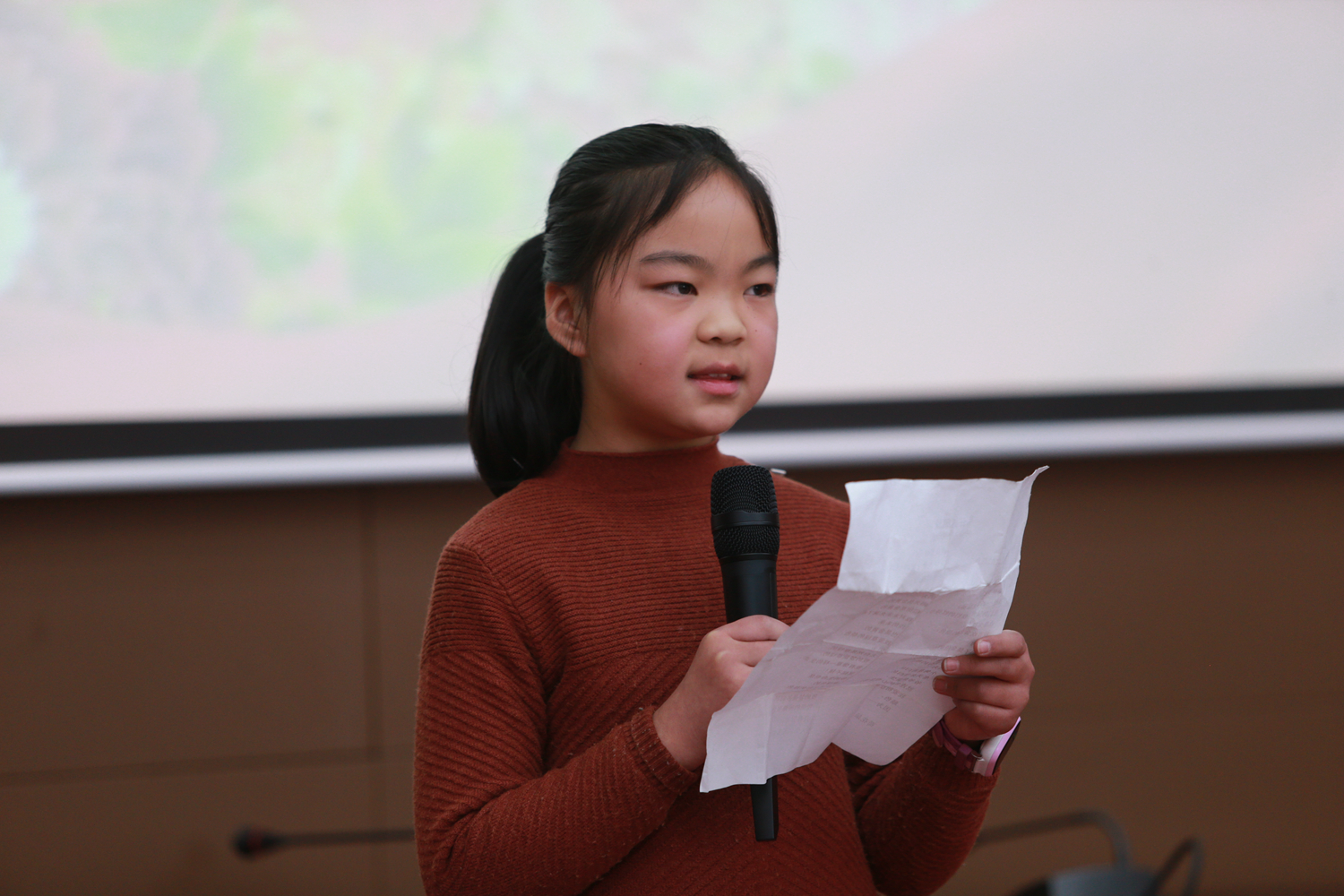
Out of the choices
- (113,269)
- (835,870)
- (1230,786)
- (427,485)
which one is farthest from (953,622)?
(1230,786)

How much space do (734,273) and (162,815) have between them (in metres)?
1.57

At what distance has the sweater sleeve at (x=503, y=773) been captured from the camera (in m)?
0.65

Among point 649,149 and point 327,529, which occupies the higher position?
point 649,149

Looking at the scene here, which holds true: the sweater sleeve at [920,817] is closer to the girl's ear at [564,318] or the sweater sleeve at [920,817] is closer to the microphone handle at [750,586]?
the microphone handle at [750,586]

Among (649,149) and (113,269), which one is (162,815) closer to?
(113,269)

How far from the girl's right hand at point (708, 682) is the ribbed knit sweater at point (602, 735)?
11 mm

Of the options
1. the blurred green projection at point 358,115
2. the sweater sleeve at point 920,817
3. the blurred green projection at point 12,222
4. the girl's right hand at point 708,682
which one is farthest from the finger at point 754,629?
the blurred green projection at point 12,222

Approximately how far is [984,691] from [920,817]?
16cm

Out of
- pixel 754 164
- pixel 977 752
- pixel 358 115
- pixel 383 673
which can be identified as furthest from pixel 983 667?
pixel 358 115

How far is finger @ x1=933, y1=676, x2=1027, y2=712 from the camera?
668mm

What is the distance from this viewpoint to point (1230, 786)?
81.0 inches

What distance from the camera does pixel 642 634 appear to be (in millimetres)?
729

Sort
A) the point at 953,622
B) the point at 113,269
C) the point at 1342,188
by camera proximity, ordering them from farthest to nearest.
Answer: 1. the point at 1342,188
2. the point at 113,269
3. the point at 953,622

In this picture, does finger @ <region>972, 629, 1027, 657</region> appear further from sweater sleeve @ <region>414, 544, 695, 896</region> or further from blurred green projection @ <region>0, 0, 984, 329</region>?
blurred green projection @ <region>0, 0, 984, 329</region>
